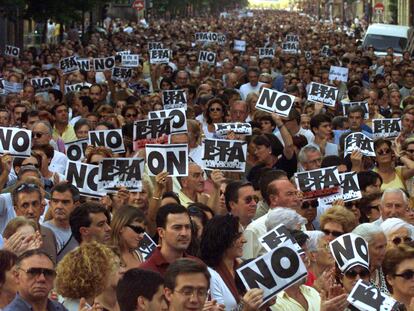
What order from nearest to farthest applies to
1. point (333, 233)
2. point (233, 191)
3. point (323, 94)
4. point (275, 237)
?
point (275, 237) → point (333, 233) → point (233, 191) → point (323, 94)

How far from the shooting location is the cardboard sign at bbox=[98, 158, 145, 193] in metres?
12.0

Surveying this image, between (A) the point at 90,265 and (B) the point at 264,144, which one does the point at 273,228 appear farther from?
(B) the point at 264,144

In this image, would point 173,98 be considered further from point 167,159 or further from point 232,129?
point 167,159

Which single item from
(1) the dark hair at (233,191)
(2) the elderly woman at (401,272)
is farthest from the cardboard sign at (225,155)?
(2) the elderly woman at (401,272)

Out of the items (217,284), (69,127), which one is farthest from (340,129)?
(217,284)

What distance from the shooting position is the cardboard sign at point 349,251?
8.80 m

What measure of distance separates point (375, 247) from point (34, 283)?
285 cm

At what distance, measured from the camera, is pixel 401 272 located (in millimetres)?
8391

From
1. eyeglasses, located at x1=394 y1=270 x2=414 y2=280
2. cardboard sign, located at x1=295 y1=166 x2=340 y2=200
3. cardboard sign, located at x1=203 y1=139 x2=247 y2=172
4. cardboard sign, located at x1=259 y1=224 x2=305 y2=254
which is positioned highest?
eyeglasses, located at x1=394 y1=270 x2=414 y2=280

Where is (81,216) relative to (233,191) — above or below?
above

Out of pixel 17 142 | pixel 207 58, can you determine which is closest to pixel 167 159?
pixel 17 142

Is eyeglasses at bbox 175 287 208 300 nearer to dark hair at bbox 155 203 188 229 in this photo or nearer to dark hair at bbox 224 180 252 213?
dark hair at bbox 155 203 188 229

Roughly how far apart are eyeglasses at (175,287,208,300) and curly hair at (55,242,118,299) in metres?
0.49

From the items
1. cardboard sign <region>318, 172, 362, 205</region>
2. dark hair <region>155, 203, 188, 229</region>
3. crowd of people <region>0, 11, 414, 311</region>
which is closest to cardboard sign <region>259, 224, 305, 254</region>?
crowd of people <region>0, 11, 414, 311</region>
